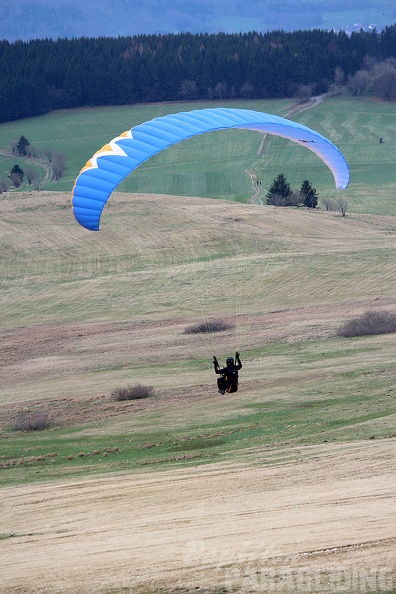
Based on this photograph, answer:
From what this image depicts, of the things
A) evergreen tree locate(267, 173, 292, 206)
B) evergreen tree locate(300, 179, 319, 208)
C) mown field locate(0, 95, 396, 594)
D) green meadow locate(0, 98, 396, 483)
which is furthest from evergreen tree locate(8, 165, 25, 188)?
evergreen tree locate(300, 179, 319, 208)

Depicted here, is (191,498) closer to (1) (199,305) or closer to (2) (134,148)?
(2) (134,148)

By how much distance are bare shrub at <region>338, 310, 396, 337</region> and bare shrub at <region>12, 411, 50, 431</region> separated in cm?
1240

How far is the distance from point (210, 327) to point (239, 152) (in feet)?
187

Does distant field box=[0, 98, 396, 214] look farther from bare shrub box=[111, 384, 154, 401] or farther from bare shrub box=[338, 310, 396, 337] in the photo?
bare shrub box=[111, 384, 154, 401]

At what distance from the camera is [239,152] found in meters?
92.8

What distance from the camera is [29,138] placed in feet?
353

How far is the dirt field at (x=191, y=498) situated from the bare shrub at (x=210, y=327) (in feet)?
1.45

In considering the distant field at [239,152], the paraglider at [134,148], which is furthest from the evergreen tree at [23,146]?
the paraglider at [134,148]

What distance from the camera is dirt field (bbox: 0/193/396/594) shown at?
50.0 ft

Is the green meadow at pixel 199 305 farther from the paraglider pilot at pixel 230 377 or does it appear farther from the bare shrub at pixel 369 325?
the paraglider pilot at pixel 230 377

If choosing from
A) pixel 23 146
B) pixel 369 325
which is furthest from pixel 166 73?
pixel 369 325

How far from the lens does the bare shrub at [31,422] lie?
86.8 feet

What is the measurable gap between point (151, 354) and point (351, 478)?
15.5 m

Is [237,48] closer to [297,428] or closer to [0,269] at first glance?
[0,269]
